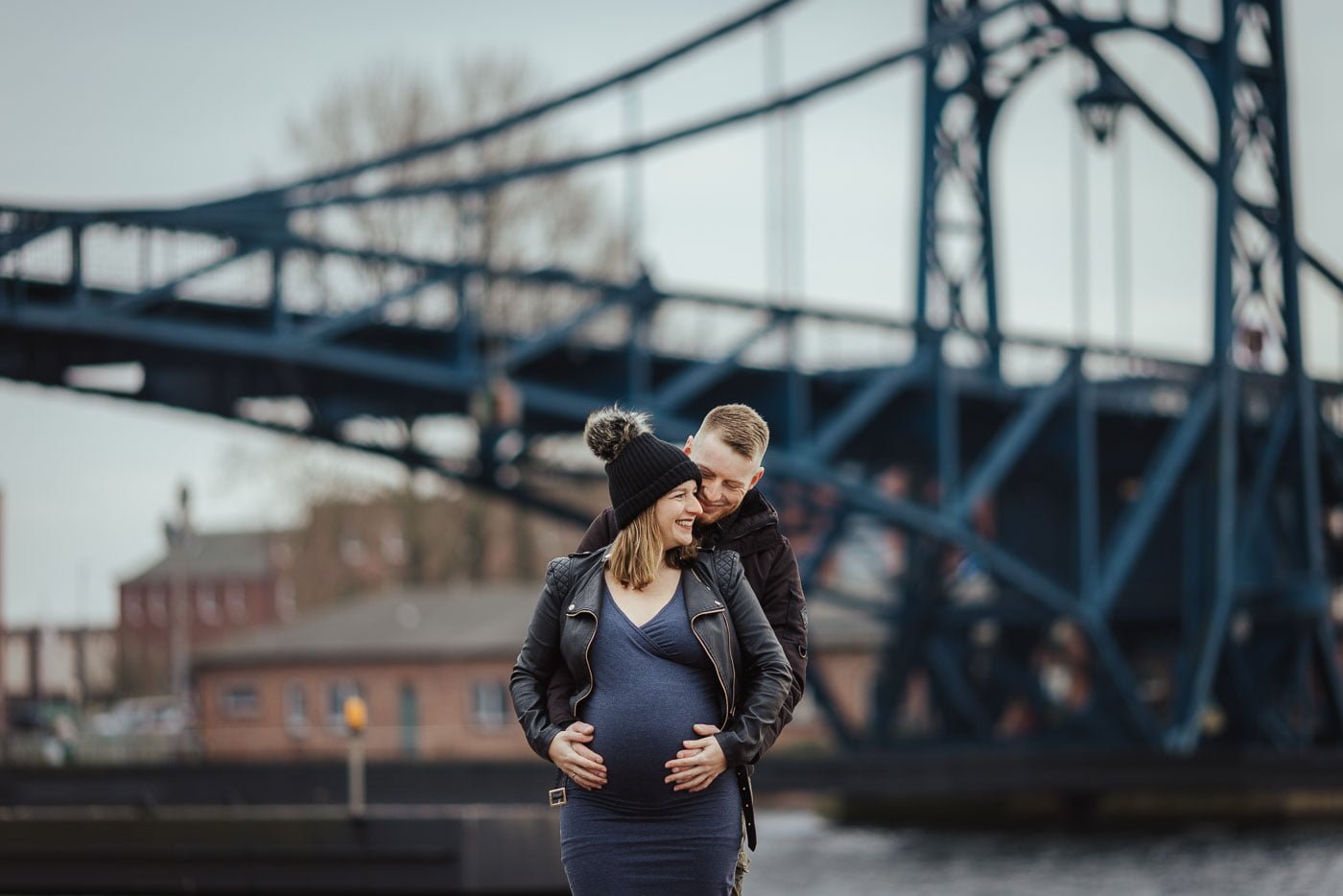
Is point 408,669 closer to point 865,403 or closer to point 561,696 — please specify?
point 865,403

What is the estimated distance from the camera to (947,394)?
27.7 m

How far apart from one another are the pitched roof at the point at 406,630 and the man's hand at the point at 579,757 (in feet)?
148

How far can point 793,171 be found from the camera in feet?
87.7

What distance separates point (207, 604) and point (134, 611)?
9787 mm

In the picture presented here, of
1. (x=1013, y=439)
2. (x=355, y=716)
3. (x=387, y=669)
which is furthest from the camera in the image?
(x=387, y=669)

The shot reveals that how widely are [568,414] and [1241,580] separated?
30.1ft

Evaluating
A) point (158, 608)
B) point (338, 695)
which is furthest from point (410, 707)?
point (158, 608)

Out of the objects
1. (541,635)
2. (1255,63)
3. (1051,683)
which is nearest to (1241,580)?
(1255,63)

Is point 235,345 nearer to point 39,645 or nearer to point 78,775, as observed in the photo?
point 78,775

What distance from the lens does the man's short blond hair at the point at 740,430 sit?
4945mm

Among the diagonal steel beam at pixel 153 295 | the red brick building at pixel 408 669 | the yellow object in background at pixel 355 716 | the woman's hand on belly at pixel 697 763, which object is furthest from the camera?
the red brick building at pixel 408 669

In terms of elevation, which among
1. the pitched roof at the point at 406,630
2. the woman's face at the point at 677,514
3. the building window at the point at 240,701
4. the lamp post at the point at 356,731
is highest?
the woman's face at the point at 677,514

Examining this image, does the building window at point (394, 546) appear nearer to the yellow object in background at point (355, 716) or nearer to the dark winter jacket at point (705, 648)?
the yellow object in background at point (355, 716)

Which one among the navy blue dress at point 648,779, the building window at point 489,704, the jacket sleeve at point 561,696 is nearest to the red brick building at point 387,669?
the building window at point 489,704
